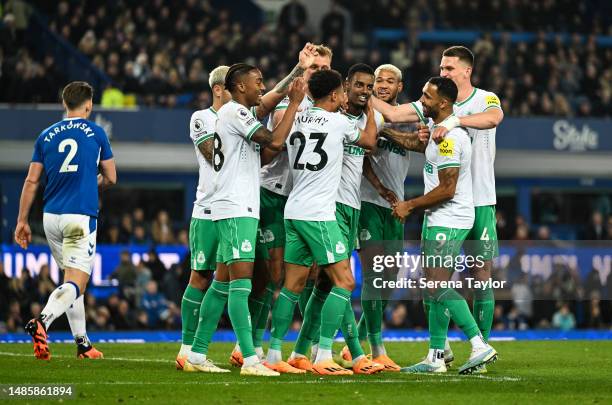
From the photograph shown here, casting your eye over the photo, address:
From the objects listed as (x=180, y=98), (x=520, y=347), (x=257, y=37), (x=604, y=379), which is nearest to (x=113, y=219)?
(x=180, y=98)

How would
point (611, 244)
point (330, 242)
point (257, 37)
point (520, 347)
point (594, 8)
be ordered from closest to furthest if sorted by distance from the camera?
point (330, 242) → point (520, 347) → point (611, 244) → point (257, 37) → point (594, 8)

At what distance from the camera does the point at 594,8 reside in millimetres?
33062

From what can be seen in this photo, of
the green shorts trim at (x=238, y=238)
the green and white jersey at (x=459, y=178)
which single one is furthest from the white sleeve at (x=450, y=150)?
the green shorts trim at (x=238, y=238)

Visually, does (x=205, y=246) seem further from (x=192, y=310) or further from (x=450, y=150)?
(x=450, y=150)

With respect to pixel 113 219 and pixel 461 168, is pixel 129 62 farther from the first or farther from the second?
pixel 461 168

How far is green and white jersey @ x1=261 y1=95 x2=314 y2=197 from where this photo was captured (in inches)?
434

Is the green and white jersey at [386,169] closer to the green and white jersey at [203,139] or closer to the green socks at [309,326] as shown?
the green socks at [309,326]

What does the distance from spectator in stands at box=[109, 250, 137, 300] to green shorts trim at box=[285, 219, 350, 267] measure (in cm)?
923

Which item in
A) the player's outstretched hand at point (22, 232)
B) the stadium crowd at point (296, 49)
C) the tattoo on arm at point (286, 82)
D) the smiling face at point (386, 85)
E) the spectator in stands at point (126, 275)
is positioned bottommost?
the spectator in stands at point (126, 275)

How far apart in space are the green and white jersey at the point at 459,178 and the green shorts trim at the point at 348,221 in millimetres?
631

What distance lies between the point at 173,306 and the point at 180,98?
287 inches

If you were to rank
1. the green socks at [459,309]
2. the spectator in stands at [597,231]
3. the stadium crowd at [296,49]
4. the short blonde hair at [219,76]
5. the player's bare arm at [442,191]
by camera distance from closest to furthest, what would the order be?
1. the green socks at [459,309]
2. the player's bare arm at [442,191]
3. the short blonde hair at [219,76]
4. the spectator in stands at [597,231]
5. the stadium crowd at [296,49]

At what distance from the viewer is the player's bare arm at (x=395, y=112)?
443 inches

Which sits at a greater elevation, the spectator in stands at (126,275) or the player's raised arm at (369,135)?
the player's raised arm at (369,135)
